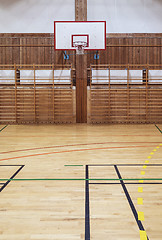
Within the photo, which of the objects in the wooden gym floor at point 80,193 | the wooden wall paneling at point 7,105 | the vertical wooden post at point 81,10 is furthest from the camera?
the vertical wooden post at point 81,10

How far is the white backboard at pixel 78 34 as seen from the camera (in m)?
10.3

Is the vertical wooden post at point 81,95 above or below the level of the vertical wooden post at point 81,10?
below

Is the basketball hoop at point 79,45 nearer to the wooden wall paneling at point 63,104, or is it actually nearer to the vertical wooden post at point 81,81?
the vertical wooden post at point 81,81

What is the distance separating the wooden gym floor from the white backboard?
215 inches

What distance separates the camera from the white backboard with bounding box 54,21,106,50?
10305 mm

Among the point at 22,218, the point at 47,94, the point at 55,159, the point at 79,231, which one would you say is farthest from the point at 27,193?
the point at 47,94

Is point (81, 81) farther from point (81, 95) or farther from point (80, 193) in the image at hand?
point (80, 193)

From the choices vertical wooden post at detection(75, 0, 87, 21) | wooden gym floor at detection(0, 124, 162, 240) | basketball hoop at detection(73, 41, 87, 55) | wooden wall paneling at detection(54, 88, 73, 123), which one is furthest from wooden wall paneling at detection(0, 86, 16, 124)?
wooden gym floor at detection(0, 124, 162, 240)

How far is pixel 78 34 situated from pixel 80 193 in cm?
823

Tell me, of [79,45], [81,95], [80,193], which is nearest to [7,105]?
[81,95]

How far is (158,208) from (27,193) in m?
1.52

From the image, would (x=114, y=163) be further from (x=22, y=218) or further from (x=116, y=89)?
(x=116, y=89)

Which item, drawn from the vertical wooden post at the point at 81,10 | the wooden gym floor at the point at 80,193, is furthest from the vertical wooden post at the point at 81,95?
the wooden gym floor at the point at 80,193

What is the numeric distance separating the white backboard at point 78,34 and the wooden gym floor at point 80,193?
17.9 ft
